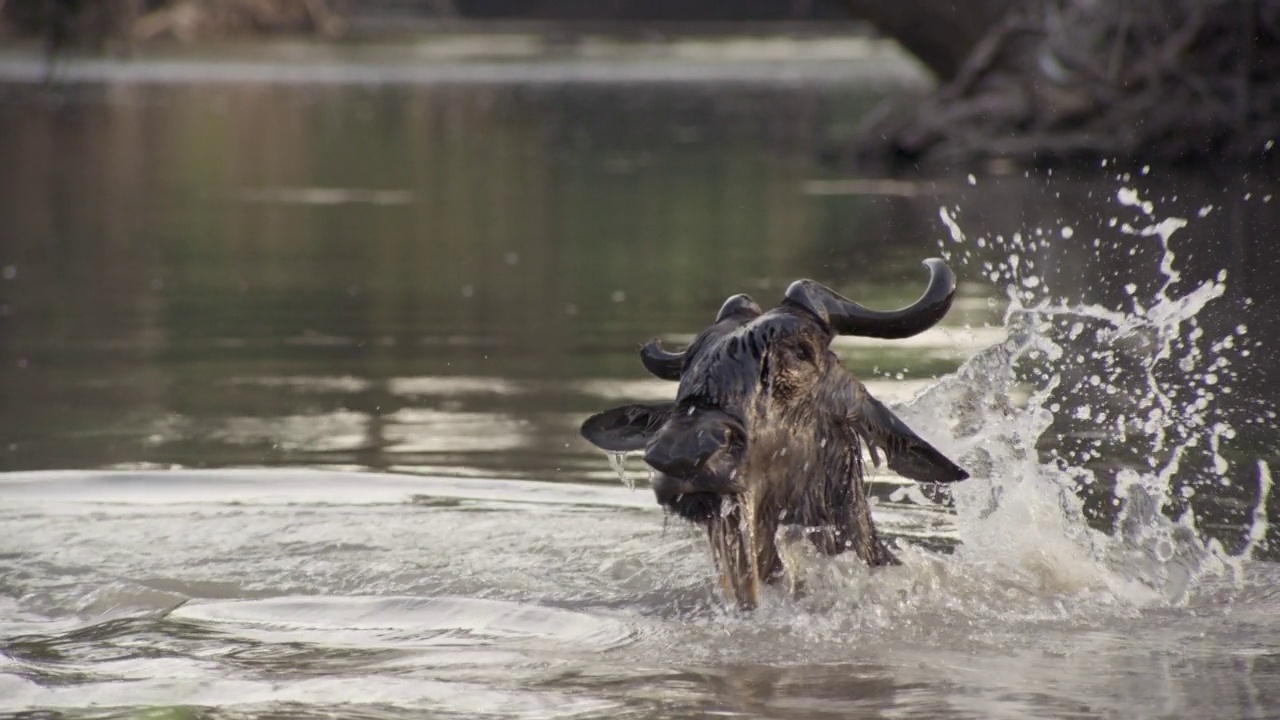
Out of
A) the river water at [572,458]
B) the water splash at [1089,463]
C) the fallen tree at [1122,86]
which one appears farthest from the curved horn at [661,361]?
the fallen tree at [1122,86]

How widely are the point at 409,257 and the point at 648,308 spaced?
346 centimetres

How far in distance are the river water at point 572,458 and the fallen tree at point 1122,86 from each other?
3.43ft

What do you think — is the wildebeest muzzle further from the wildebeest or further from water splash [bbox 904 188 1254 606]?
water splash [bbox 904 188 1254 606]

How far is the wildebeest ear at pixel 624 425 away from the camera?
673cm

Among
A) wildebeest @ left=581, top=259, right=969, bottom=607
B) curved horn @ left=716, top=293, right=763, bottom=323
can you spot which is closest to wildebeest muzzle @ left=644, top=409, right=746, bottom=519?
wildebeest @ left=581, top=259, right=969, bottom=607

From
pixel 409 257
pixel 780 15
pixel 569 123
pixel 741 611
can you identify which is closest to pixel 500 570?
pixel 741 611

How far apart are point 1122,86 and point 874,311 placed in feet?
56.8

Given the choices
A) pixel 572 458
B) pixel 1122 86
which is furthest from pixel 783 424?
pixel 1122 86

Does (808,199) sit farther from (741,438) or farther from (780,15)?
(780,15)

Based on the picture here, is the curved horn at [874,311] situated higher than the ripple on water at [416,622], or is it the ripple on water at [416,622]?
the curved horn at [874,311]

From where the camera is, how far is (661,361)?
692cm

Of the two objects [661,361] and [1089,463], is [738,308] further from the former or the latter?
[1089,463]

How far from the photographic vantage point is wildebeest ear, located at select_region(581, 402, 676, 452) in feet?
22.1

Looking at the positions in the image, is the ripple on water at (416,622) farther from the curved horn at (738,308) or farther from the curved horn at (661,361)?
the curved horn at (738,308)
